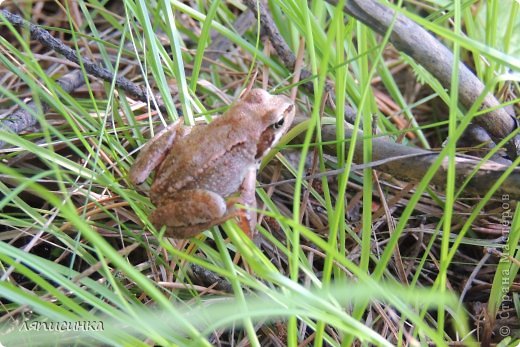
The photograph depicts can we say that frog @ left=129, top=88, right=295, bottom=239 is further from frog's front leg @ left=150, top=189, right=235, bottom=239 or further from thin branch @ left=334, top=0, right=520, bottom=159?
thin branch @ left=334, top=0, right=520, bottom=159

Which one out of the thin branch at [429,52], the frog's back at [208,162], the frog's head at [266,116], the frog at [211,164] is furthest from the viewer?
the frog's head at [266,116]

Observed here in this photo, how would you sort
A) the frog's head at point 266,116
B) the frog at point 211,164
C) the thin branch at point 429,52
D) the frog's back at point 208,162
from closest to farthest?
the thin branch at point 429,52
the frog at point 211,164
the frog's back at point 208,162
the frog's head at point 266,116

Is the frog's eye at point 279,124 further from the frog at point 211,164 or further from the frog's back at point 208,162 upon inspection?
the frog's back at point 208,162

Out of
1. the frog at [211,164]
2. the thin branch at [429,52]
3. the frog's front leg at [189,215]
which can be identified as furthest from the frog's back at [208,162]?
the thin branch at [429,52]

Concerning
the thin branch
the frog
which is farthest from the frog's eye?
the thin branch

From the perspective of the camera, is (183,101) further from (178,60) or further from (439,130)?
(439,130)

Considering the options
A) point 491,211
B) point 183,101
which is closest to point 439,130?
point 491,211

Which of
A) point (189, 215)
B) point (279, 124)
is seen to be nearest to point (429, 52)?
point (279, 124)
